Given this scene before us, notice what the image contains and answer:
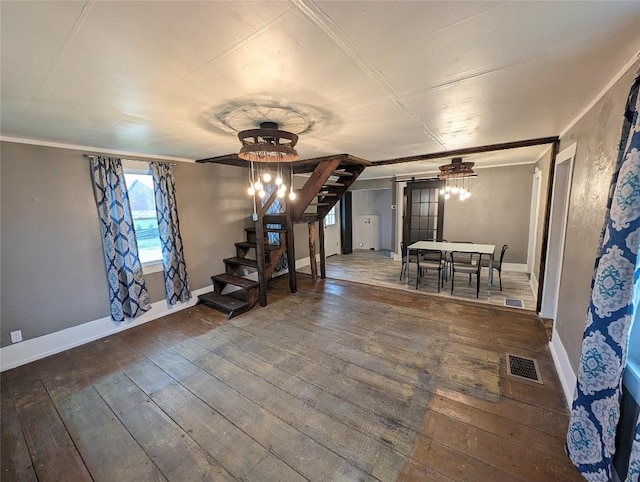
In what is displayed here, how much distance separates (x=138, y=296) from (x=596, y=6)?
4.63m

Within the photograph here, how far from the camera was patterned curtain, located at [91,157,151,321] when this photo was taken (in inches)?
122

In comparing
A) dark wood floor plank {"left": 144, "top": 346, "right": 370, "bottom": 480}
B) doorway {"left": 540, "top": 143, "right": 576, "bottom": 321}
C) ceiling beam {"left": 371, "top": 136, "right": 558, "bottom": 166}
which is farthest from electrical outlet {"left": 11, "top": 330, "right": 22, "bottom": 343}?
doorway {"left": 540, "top": 143, "right": 576, "bottom": 321}

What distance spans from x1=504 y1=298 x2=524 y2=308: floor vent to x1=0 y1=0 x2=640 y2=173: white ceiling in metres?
2.62

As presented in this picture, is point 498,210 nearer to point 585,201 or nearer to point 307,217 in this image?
point 585,201

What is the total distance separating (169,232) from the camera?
370 centimetres

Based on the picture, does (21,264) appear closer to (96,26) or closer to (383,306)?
(96,26)

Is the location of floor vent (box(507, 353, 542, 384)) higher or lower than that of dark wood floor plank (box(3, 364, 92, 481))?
higher

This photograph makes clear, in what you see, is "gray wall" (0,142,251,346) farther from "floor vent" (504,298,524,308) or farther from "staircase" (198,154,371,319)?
"floor vent" (504,298,524,308)

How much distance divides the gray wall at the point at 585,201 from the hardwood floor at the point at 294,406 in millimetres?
575

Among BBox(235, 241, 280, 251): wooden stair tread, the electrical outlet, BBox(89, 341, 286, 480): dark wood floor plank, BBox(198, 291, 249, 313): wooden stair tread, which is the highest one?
BBox(235, 241, 280, 251): wooden stair tread

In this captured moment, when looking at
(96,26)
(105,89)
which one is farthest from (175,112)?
(96,26)

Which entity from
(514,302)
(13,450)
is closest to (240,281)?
(13,450)

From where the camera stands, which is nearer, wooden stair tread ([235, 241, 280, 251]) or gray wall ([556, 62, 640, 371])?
gray wall ([556, 62, 640, 371])

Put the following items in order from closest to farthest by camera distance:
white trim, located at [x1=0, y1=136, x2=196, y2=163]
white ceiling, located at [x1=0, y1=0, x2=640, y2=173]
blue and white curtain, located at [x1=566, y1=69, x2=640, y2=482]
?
white ceiling, located at [x1=0, y1=0, x2=640, y2=173] → blue and white curtain, located at [x1=566, y1=69, x2=640, y2=482] → white trim, located at [x1=0, y1=136, x2=196, y2=163]
